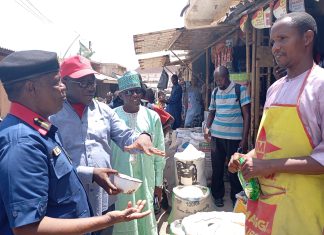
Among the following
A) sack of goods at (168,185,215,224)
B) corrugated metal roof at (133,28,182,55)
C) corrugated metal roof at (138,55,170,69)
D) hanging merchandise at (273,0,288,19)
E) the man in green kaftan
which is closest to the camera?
the man in green kaftan

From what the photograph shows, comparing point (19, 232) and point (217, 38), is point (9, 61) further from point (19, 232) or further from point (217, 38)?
point (217, 38)

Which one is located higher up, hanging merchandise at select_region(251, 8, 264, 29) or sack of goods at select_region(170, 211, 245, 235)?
hanging merchandise at select_region(251, 8, 264, 29)

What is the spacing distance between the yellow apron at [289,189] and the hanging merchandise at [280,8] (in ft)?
7.05

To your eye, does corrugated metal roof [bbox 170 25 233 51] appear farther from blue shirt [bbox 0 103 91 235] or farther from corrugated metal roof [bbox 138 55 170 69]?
blue shirt [bbox 0 103 91 235]

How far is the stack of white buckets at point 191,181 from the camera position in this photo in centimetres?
375

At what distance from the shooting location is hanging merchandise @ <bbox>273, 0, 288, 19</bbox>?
3.28m

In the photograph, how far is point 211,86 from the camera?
7.98 m

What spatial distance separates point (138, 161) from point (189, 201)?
1.11 m

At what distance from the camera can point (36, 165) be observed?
123cm

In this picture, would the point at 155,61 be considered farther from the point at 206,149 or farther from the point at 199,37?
the point at 206,149

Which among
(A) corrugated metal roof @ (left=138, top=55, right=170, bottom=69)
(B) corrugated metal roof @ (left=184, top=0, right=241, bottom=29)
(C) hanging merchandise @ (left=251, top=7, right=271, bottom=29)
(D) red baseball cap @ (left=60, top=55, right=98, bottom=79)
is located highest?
(B) corrugated metal roof @ (left=184, top=0, right=241, bottom=29)

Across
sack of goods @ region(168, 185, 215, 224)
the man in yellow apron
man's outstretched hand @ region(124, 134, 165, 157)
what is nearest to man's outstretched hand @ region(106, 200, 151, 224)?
the man in yellow apron

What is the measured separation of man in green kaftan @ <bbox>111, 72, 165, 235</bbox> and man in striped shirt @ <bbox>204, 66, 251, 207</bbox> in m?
1.44

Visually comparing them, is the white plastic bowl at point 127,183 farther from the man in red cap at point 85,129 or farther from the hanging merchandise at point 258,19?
the hanging merchandise at point 258,19
